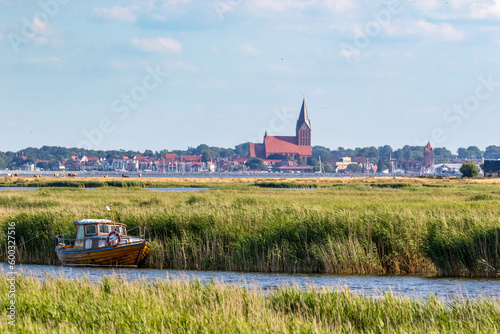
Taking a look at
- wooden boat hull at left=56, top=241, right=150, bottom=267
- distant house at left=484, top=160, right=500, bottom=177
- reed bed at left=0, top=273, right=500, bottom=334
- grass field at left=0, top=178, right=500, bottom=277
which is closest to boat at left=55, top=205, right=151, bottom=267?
wooden boat hull at left=56, top=241, right=150, bottom=267

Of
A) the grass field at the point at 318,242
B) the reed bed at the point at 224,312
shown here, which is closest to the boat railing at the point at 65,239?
the grass field at the point at 318,242

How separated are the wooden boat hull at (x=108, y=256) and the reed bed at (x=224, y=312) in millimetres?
8116

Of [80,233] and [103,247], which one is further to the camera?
[80,233]

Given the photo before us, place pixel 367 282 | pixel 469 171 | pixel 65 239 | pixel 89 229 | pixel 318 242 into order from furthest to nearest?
pixel 469 171, pixel 65 239, pixel 89 229, pixel 318 242, pixel 367 282

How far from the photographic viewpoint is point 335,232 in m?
23.3

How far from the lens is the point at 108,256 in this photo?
A: 81.8 feet

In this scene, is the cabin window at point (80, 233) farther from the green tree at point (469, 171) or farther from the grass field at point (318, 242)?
the green tree at point (469, 171)

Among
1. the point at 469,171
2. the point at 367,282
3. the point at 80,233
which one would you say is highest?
the point at 469,171

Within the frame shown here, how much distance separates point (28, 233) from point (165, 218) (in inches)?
238

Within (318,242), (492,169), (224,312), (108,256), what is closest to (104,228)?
(108,256)

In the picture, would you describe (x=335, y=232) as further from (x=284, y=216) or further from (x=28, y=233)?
(x=28, y=233)

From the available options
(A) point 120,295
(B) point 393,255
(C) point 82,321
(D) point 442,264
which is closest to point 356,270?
(B) point 393,255

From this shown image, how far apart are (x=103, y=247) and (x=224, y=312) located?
12.9 meters

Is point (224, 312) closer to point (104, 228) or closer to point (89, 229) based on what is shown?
point (104, 228)
